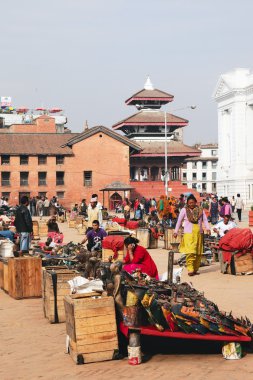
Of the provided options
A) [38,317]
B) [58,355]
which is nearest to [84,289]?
[58,355]

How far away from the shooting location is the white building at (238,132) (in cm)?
8075

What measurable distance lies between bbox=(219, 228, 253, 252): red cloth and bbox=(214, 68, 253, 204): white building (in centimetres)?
6357

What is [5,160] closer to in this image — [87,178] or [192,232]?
[87,178]

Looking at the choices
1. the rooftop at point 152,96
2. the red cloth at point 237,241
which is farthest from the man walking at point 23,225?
the rooftop at point 152,96

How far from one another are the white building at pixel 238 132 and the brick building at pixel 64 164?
55.3ft

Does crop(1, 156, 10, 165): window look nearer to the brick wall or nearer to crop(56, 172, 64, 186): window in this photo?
the brick wall

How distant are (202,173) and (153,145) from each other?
209 feet

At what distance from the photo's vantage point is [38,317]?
1158cm

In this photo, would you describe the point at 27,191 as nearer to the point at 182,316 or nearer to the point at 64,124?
the point at 64,124

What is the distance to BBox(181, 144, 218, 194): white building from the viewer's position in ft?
458

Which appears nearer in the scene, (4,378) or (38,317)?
(4,378)

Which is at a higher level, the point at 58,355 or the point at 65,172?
the point at 65,172

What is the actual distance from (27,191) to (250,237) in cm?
5125

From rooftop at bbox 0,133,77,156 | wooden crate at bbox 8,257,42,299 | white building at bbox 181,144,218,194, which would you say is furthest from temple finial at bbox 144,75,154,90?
wooden crate at bbox 8,257,42,299
